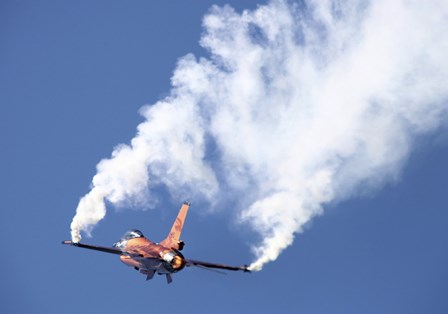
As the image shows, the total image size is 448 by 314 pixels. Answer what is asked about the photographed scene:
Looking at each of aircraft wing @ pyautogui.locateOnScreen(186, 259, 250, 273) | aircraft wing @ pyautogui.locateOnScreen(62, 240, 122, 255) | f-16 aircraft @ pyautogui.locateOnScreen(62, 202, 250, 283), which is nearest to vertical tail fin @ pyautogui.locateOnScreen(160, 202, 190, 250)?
f-16 aircraft @ pyautogui.locateOnScreen(62, 202, 250, 283)

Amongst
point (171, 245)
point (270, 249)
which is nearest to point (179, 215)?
point (171, 245)

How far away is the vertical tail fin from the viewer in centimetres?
10894

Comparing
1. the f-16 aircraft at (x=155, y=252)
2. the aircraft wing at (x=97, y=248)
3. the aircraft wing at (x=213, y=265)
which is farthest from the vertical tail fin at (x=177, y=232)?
the aircraft wing at (x=97, y=248)

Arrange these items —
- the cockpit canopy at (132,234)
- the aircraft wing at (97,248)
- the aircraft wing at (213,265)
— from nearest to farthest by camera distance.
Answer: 1. the aircraft wing at (213,265)
2. the aircraft wing at (97,248)
3. the cockpit canopy at (132,234)

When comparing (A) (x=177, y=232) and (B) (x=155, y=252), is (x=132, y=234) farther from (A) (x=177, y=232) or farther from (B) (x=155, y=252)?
(B) (x=155, y=252)

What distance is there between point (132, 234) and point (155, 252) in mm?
7631

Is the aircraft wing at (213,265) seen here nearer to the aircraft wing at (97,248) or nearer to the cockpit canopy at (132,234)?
the aircraft wing at (97,248)

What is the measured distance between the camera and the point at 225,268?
107625mm

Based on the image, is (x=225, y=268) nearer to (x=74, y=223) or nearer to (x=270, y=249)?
(x=270, y=249)

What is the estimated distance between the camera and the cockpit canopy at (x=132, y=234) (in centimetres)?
11350

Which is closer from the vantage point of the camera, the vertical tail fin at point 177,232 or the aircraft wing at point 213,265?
the aircraft wing at point 213,265

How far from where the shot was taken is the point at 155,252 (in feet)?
351

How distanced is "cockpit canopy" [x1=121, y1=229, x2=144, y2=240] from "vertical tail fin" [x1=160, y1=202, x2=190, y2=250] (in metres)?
3.14

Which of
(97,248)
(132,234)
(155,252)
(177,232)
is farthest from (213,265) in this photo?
(97,248)
